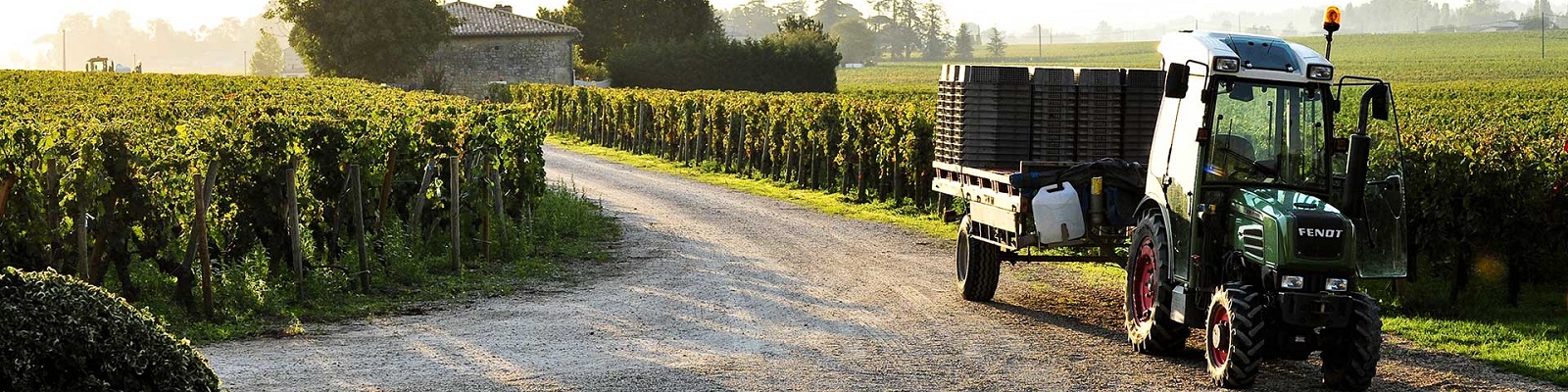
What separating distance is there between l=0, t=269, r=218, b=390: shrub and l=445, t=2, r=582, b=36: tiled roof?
221 feet

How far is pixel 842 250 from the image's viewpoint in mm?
17625

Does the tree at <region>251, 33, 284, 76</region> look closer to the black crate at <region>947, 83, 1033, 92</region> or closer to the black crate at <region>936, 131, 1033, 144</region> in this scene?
the black crate at <region>936, 131, 1033, 144</region>

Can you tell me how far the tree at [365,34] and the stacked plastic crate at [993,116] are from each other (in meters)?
59.9

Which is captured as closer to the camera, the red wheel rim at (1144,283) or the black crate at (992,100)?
the red wheel rim at (1144,283)

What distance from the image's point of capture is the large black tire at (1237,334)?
29.6 ft

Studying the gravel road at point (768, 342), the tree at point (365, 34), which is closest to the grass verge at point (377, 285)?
the gravel road at point (768, 342)

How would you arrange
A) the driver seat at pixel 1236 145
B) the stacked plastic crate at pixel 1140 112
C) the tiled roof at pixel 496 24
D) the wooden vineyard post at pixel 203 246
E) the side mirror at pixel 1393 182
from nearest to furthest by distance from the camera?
the side mirror at pixel 1393 182 < the driver seat at pixel 1236 145 < the wooden vineyard post at pixel 203 246 < the stacked plastic crate at pixel 1140 112 < the tiled roof at pixel 496 24

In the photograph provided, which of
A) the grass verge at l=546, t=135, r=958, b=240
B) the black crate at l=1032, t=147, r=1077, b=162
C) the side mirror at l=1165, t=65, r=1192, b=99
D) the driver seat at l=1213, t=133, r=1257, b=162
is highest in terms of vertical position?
the side mirror at l=1165, t=65, r=1192, b=99

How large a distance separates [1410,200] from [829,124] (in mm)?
14147

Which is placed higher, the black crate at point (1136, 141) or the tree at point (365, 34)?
the tree at point (365, 34)

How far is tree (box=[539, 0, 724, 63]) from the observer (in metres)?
83.3

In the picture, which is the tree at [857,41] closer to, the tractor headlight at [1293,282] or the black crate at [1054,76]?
the black crate at [1054,76]

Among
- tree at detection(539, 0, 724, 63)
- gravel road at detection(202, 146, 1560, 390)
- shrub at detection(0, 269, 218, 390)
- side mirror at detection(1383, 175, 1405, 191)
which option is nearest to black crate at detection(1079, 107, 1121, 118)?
gravel road at detection(202, 146, 1560, 390)

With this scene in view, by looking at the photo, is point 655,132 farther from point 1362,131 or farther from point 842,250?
point 1362,131
